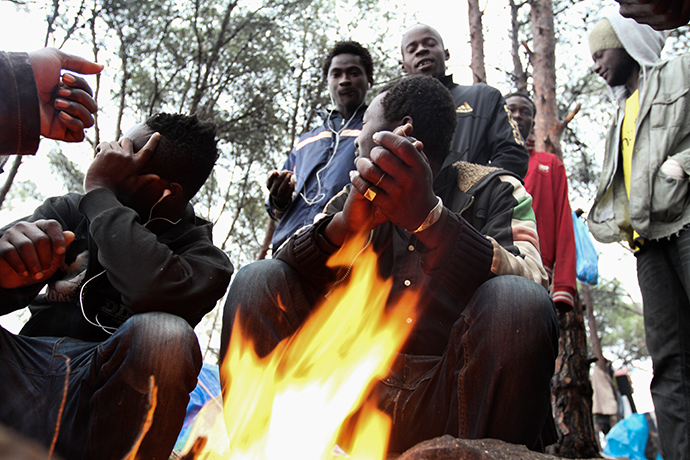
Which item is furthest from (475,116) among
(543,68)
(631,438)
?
(543,68)

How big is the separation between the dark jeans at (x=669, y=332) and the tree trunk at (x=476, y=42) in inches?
166

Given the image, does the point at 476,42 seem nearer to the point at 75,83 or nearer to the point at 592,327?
the point at 75,83

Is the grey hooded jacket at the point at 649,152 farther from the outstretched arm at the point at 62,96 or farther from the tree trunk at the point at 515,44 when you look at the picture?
the tree trunk at the point at 515,44

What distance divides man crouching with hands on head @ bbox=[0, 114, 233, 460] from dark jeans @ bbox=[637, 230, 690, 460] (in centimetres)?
237

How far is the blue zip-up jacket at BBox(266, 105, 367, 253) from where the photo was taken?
12.4ft

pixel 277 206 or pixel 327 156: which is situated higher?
pixel 327 156

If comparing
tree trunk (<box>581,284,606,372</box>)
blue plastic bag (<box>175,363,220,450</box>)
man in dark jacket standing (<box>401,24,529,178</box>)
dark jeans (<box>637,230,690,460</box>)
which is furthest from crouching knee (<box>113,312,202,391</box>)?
tree trunk (<box>581,284,606,372</box>)

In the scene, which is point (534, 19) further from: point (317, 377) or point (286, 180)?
point (317, 377)

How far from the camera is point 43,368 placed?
1.95 metres

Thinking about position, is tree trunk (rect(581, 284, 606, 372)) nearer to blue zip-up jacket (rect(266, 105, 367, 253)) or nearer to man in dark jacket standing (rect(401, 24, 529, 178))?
man in dark jacket standing (rect(401, 24, 529, 178))

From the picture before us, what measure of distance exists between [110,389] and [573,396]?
4.10m

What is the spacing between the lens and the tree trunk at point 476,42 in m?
6.85

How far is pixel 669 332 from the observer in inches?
115

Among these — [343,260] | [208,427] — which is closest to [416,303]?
[343,260]
